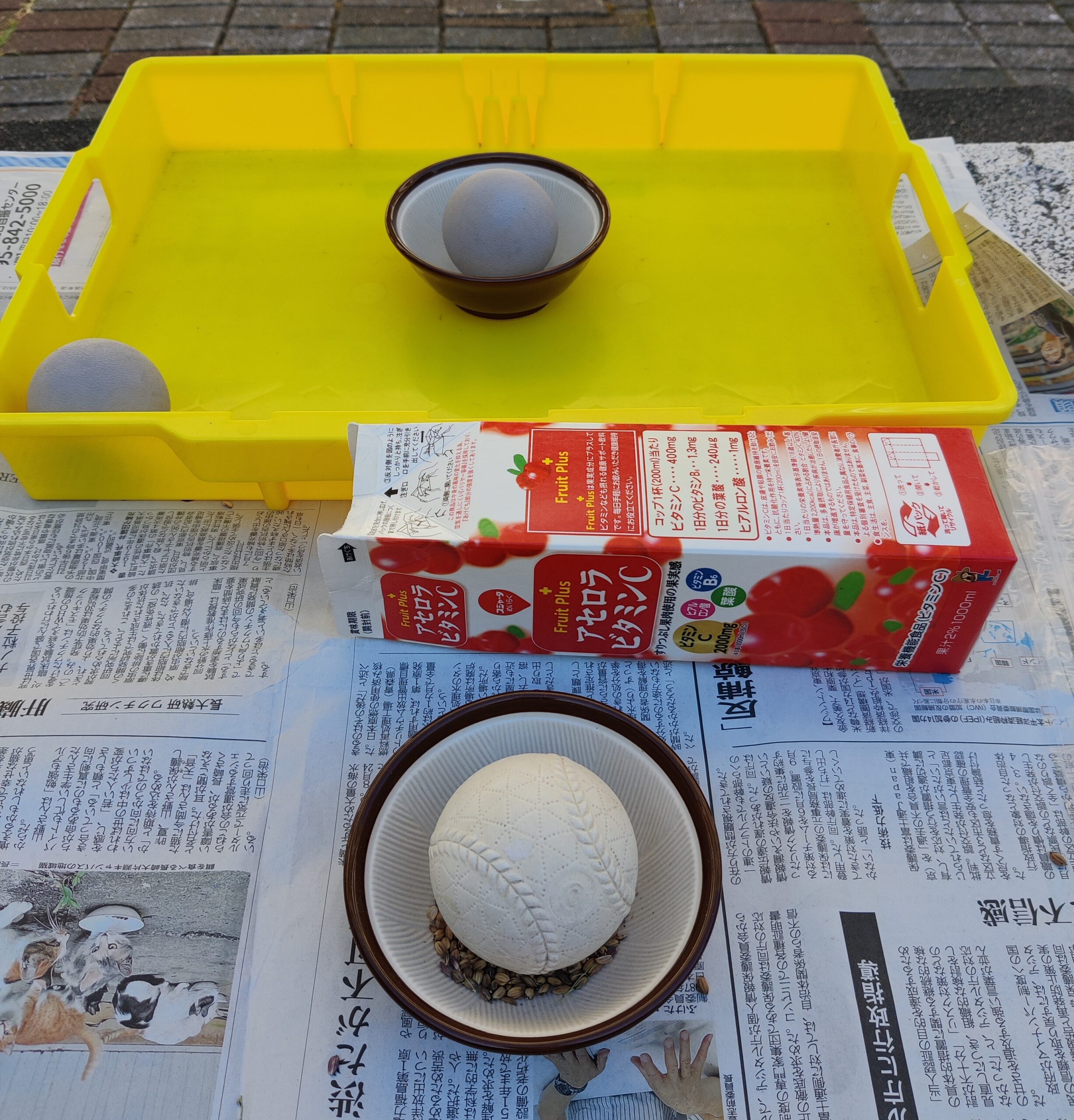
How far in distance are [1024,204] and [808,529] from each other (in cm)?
78

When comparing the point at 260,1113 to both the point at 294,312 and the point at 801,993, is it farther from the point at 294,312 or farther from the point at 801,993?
the point at 294,312

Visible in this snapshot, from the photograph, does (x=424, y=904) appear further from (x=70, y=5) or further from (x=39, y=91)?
(x=70, y=5)

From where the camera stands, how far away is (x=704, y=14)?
5.50ft

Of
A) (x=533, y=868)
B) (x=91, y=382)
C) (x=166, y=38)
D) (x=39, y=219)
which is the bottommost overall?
(x=533, y=868)

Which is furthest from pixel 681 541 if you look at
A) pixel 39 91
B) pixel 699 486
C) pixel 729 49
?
pixel 39 91

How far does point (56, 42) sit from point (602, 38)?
3.29ft

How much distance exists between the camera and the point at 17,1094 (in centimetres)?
57

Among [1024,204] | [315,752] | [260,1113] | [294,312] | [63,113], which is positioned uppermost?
[63,113]

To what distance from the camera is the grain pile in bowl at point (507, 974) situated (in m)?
0.57

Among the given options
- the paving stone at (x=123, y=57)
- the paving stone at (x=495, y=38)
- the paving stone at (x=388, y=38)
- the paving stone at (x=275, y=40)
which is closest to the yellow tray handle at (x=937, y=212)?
the paving stone at (x=495, y=38)

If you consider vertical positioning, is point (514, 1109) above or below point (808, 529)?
below

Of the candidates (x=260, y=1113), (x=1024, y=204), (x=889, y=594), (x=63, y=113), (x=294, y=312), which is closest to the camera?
(x=260, y=1113)

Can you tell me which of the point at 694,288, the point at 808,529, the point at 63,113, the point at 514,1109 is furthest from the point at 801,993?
the point at 63,113

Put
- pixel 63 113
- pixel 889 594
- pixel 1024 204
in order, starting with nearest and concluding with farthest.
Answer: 1. pixel 889 594
2. pixel 1024 204
3. pixel 63 113
